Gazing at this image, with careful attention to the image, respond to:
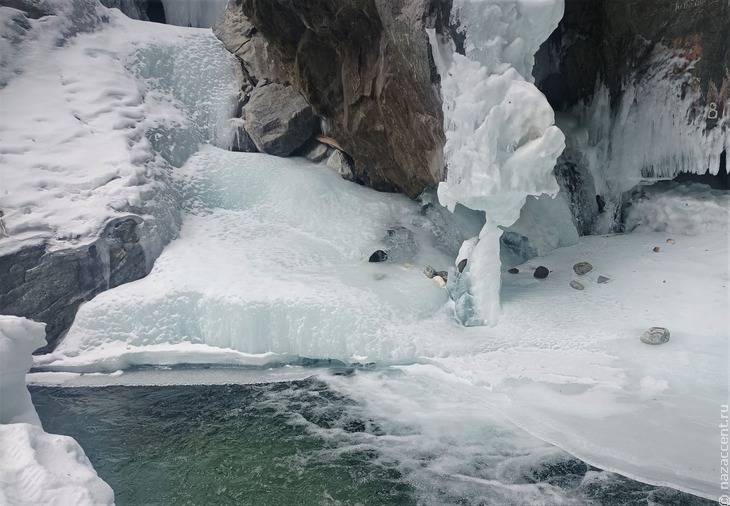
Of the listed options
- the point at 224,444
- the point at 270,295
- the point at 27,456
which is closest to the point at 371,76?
the point at 270,295

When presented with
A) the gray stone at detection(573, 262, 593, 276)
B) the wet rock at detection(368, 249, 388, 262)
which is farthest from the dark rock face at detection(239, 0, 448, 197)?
the gray stone at detection(573, 262, 593, 276)

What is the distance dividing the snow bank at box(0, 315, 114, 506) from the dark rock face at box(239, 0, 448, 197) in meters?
3.50

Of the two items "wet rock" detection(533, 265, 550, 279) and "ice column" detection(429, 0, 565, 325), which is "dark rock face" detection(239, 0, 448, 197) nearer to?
"ice column" detection(429, 0, 565, 325)

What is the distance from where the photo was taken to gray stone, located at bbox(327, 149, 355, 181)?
7004mm

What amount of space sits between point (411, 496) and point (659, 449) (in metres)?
1.38

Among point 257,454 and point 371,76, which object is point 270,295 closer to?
point 257,454

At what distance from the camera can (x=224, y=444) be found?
3732mm

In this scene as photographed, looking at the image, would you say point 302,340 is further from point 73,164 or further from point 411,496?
point 73,164

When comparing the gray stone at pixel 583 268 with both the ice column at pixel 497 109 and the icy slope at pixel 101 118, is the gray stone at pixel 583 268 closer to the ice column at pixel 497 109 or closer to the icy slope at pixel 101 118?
the ice column at pixel 497 109

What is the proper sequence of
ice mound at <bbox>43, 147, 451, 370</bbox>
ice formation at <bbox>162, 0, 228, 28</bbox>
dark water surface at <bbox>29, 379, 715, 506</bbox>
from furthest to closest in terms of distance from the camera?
ice formation at <bbox>162, 0, 228, 28</bbox> → ice mound at <bbox>43, 147, 451, 370</bbox> → dark water surface at <bbox>29, 379, 715, 506</bbox>

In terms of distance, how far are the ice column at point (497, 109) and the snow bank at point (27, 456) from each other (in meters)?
3.06

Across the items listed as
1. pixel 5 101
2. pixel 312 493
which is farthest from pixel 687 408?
pixel 5 101

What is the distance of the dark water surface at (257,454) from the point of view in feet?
10.2

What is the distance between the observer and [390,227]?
6.08 m
